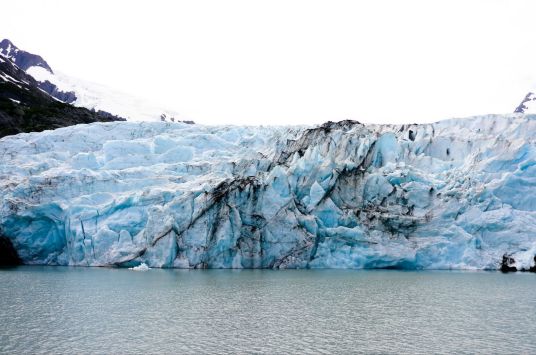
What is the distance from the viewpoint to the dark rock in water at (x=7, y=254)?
1369 inches

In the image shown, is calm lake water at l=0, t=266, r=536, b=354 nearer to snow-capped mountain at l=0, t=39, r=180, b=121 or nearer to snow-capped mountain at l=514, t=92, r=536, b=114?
snow-capped mountain at l=514, t=92, r=536, b=114

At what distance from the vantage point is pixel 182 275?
28.3 metres

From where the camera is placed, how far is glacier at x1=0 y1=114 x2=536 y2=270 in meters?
32.4

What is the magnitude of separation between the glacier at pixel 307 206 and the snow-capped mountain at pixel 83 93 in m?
52.2

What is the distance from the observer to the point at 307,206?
3456 cm

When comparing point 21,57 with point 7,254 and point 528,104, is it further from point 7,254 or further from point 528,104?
point 528,104

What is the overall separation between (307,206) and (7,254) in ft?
71.0

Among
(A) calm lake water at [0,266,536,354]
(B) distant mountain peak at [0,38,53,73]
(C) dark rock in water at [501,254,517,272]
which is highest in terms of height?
(B) distant mountain peak at [0,38,53,73]

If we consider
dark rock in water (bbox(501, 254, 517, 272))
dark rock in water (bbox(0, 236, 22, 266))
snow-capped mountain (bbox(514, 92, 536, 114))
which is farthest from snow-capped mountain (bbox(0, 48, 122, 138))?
snow-capped mountain (bbox(514, 92, 536, 114))

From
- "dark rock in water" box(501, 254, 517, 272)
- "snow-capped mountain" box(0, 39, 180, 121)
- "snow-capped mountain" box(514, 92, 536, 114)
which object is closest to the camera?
"dark rock in water" box(501, 254, 517, 272)

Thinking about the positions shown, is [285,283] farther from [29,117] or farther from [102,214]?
[29,117]

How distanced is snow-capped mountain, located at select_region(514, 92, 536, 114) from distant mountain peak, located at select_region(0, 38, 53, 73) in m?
86.4

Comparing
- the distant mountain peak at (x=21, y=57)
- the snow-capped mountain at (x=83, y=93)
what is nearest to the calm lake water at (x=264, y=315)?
the snow-capped mountain at (x=83, y=93)

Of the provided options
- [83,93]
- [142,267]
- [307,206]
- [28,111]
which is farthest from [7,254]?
[83,93]
